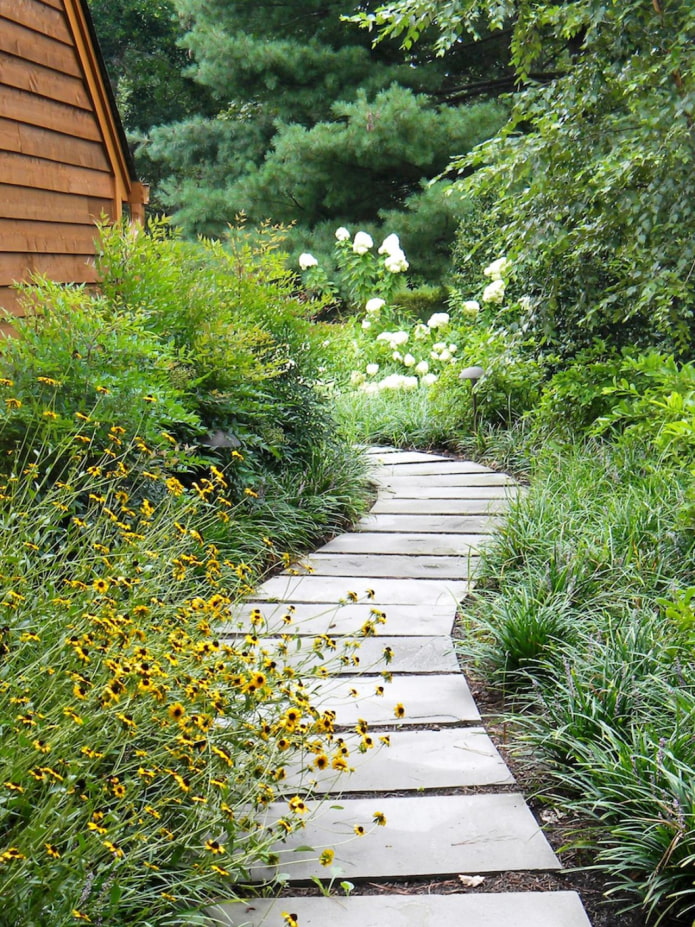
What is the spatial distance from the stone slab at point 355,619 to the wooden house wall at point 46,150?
2916 millimetres

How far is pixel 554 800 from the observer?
2.20m

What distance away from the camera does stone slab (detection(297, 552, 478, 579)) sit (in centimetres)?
400

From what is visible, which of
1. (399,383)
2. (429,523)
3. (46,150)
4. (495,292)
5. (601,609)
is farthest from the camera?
(399,383)

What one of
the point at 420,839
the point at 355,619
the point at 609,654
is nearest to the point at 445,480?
the point at 355,619

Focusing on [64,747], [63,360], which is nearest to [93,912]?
[64,747]

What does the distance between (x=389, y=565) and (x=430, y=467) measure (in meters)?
2.28

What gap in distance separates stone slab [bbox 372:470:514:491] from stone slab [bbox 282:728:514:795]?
3.20 meters

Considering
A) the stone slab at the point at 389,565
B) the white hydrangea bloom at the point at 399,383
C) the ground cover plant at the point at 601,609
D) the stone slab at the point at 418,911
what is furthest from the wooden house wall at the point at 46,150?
the stone slab at the point at 418,911

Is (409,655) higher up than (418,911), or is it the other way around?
(409,655)

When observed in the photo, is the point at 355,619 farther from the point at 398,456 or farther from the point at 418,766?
the point at 398,456

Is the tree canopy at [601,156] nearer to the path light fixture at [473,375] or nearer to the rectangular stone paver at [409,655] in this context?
the path light fixture at [473,375]

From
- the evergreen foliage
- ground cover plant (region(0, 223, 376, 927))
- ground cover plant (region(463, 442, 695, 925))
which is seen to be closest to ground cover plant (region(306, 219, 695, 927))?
ground cover plant (region(463, 442, 695, 925))

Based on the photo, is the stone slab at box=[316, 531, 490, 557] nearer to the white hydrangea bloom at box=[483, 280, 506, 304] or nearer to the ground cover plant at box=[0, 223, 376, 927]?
the ground cover plant at box=[0, 223, 376, 927]

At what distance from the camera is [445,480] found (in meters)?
5.86
